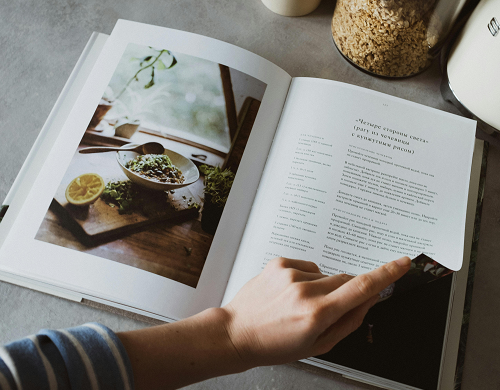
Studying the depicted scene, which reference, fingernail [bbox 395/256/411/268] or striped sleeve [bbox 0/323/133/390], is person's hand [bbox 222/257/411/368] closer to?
fingernail [bbox 395/256/411/268]

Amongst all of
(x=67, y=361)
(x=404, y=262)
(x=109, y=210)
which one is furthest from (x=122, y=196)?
(x=404, y=262)

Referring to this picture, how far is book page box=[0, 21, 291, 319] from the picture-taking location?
0.43 meters

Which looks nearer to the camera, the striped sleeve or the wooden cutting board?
the striped sleeve

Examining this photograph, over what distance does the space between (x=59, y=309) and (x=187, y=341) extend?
0.20 metres

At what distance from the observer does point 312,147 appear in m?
0.48

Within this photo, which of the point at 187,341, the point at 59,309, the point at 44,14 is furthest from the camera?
the point at 44,14

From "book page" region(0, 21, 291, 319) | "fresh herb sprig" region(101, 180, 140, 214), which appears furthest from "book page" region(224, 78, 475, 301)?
"fresh herb sprig" region(101, 180, 140, 214)

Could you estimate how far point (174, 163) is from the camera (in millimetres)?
473

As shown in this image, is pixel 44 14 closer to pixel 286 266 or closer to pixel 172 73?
pixel 172 73

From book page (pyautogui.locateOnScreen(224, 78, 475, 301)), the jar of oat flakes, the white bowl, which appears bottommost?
the white bowl

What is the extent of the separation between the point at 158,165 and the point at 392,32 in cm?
35

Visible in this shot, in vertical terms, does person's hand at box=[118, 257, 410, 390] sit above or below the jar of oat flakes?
below

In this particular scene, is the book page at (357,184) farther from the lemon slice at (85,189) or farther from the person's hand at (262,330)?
the lemon slice at (85,189)

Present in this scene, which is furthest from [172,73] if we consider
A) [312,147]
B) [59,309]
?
[59,309]
